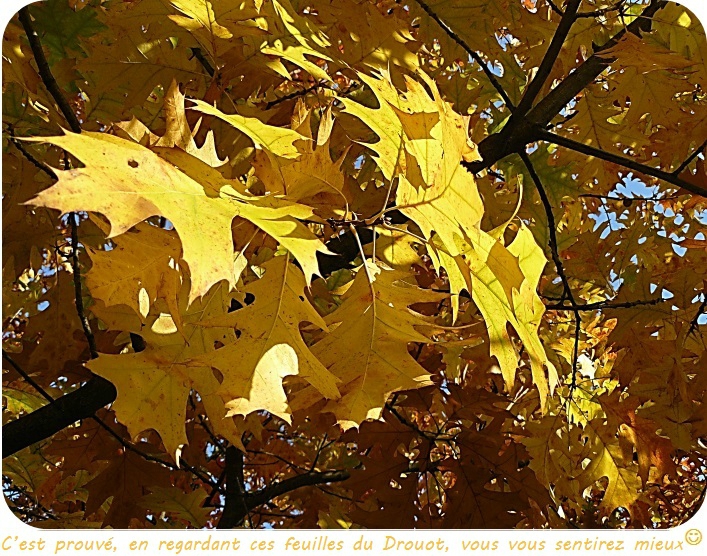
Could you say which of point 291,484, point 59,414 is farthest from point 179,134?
point 291,484

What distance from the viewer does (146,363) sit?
0.91 m

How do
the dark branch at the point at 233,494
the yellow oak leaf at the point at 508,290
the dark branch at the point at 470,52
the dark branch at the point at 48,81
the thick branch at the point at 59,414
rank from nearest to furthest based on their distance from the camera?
the yellow oak leaf at the point at 508,290 < the dark branch at the point at 48,81 < the thick branch at the point at 59,414 < the dark branch at the point at 470,52 < the dark branch at the point at 233,494

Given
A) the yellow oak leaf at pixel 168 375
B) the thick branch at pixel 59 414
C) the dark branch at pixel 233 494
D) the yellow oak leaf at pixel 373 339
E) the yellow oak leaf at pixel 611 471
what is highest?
the yellow oak leaf at pixel 373 339

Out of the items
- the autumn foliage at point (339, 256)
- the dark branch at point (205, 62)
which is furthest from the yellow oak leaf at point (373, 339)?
Result: the dark branch at point (205, 62)

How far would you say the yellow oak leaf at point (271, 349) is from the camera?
744mm

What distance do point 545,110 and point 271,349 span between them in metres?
0.82

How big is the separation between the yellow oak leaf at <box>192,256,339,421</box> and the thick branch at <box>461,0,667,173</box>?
1.82 feet

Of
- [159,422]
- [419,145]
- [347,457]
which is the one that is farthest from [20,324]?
[419,145]

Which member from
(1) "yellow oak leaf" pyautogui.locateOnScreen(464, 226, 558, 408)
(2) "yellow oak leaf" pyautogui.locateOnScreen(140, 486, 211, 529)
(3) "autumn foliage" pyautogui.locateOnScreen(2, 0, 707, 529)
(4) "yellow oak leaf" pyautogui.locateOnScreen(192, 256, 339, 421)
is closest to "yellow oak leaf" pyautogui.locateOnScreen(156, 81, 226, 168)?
(3) "autumn foliage" pyautogui.locateOnScreen(2, 0, 707, 529)

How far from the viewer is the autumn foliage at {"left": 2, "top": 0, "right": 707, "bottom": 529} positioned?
0.74 metres

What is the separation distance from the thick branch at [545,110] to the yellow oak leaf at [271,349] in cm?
55

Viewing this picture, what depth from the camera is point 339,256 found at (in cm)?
123

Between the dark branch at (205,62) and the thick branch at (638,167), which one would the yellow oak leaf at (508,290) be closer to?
the thick branch at (638,167)
